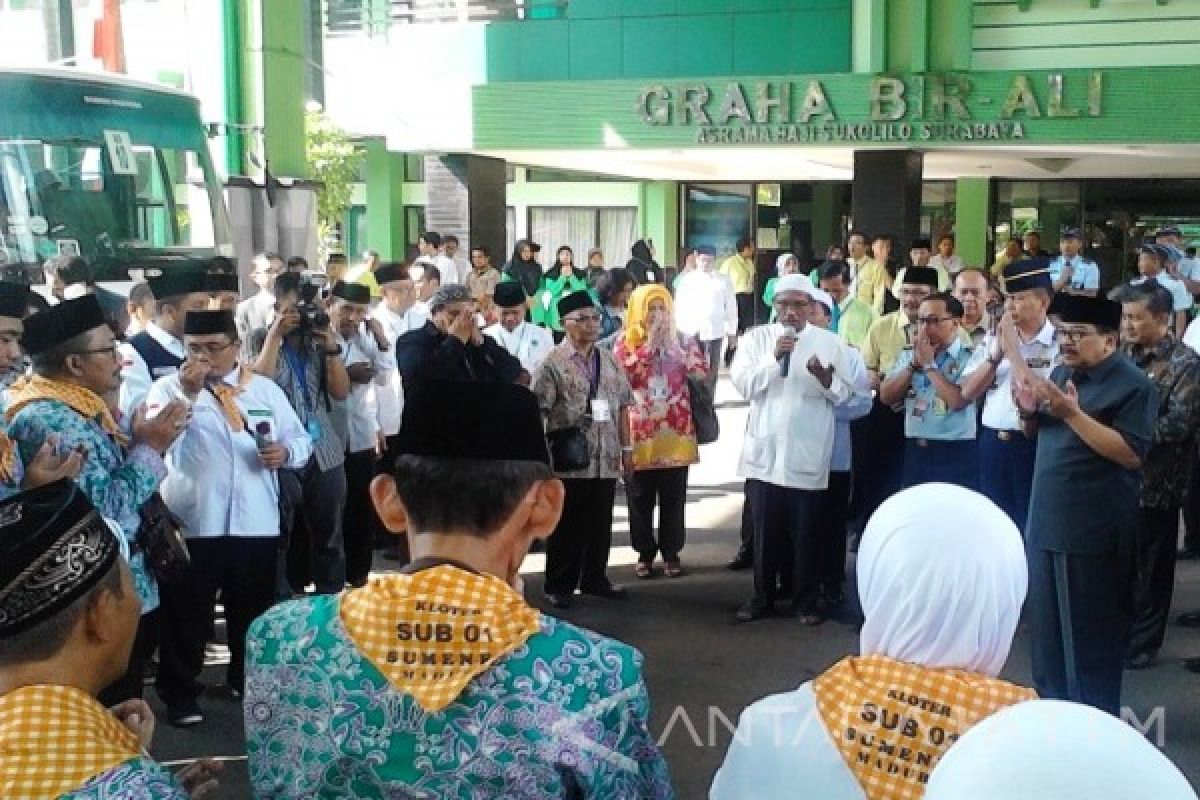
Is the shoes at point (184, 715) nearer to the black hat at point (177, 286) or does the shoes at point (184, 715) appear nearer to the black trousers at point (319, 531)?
the black trousers at point (319, 531)

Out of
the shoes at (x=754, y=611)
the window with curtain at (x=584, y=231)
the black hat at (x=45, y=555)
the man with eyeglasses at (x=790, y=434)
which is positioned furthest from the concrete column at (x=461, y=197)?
the black hat at (x=45, y=555)

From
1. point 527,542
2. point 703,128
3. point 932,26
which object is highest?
point 932,26

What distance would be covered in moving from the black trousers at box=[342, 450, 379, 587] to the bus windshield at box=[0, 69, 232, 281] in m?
3.31

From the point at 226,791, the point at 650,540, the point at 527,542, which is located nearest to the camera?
the point at 527,542

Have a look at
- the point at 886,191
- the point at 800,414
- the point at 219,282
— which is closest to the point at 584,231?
the point at 886,191

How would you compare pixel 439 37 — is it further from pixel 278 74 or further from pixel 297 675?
pixel 297 675

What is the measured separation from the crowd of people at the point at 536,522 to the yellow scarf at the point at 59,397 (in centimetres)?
2

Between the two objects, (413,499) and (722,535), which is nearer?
(413,499)

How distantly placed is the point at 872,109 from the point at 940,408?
9.52 meters

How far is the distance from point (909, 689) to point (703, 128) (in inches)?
558

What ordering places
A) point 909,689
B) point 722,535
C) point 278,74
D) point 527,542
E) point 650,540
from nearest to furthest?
point 527,542 < point 909,689 < point 650,540 < point 722,535 < point 278,74

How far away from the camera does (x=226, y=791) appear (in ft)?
14.1

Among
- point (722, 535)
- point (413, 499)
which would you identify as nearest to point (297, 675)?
point (413, 499)

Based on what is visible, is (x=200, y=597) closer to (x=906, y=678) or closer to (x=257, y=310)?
(x=906, y=678)
